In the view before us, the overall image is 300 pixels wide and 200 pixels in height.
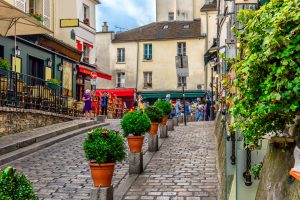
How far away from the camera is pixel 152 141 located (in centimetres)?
1224

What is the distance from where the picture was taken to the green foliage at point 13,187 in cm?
294

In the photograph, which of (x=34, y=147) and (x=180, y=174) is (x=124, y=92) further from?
(x=180, y=174)

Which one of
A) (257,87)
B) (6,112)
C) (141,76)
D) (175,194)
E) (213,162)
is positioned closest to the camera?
(257,87)

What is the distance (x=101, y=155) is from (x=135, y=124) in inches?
128

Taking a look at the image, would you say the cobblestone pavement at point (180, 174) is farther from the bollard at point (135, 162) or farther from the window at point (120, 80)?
the window at point (120, 80)

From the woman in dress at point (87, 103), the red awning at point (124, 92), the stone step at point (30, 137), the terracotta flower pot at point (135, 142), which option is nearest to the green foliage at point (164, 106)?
the stone step at point (30, 137)

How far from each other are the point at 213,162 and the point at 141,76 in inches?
1471

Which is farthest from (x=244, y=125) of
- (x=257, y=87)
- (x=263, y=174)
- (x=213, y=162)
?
(x=213, y=162)

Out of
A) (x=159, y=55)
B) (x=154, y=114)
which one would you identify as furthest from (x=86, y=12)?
(x=154, y=114)

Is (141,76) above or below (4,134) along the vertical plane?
above

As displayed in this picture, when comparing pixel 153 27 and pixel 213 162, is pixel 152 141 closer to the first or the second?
pixel 213 162

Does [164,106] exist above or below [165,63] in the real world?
below

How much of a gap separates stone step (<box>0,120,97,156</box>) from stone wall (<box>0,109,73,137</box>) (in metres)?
0.27

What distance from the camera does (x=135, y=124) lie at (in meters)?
10.1
